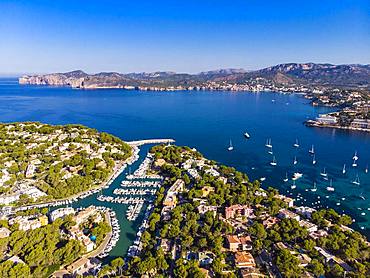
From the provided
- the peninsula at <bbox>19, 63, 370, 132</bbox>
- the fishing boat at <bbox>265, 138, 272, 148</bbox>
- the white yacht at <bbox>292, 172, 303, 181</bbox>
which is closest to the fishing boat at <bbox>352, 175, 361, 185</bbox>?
the white yacht at <bbox>292, 172, 303, 181</bbox>

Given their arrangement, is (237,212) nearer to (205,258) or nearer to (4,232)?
(205,258)

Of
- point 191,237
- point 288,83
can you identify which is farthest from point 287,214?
point 288,83

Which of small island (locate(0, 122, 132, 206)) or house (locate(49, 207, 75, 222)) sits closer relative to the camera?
house (locate(49, 207, 75, 222))

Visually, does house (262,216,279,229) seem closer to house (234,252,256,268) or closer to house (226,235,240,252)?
house (226,235,240,252)

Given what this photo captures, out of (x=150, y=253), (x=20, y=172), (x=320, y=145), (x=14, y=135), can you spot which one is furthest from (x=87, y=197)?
(x=320, y=145)

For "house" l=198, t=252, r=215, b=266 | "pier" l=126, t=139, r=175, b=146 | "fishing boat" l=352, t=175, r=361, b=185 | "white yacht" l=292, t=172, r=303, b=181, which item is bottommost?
"house" l=198, t=252, r=215, b=266

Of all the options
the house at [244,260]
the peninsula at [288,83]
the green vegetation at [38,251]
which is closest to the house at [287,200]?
the house at [244,260]

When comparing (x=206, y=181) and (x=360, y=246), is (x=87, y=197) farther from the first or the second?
(x=360, y=246)

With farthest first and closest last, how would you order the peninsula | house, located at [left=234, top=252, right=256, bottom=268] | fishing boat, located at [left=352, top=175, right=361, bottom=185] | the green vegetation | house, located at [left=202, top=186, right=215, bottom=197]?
1. the peninsula
2. fishing boat, located at [left=352, top=175, right=361, bottom=185]
3. house, located at [left=202, top=186, right=215, bottom=197]
4. house, located at [left=234, top=252, right=256, bottom=268]
5. the green vegetation
